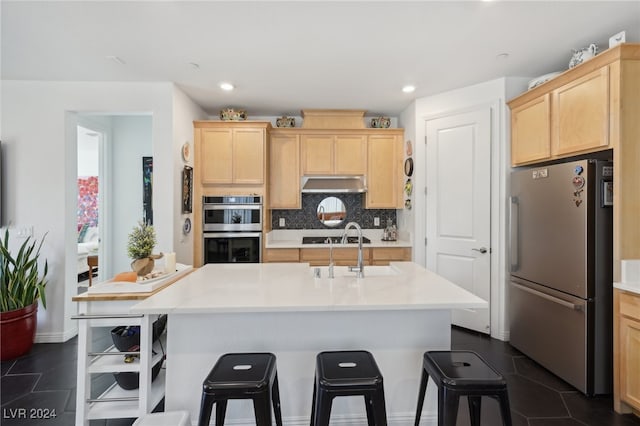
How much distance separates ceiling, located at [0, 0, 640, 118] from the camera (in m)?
2.00

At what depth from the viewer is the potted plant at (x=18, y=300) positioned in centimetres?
270

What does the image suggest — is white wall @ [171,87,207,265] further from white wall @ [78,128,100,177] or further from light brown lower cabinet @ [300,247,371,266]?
white wall @ [78,128,100,177]

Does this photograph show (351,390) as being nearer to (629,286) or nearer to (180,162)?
(629,286)

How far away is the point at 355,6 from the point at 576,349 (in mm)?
2857

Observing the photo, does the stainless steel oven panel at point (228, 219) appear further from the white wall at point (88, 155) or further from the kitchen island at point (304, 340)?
the white wall at point (88, 155)

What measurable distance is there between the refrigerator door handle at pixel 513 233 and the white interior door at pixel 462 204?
0.27 m

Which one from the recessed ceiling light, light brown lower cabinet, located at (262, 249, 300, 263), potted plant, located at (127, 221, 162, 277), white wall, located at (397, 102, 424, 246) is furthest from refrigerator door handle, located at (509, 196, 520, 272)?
the recessed ceiling light

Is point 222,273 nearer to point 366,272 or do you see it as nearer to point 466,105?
point 366,272

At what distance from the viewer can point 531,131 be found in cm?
276

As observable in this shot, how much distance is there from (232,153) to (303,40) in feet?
6.21

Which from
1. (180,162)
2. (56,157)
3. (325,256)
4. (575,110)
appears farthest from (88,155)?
(575,110)

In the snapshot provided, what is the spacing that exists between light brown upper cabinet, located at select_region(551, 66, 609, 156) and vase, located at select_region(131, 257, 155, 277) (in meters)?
3.25

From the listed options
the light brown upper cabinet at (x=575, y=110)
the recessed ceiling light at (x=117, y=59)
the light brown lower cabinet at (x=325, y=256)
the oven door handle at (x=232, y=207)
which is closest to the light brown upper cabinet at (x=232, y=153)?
the oven door handle at (x=232, y=207)

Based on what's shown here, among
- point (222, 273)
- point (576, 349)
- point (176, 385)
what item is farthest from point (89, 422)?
point (576, 349)
